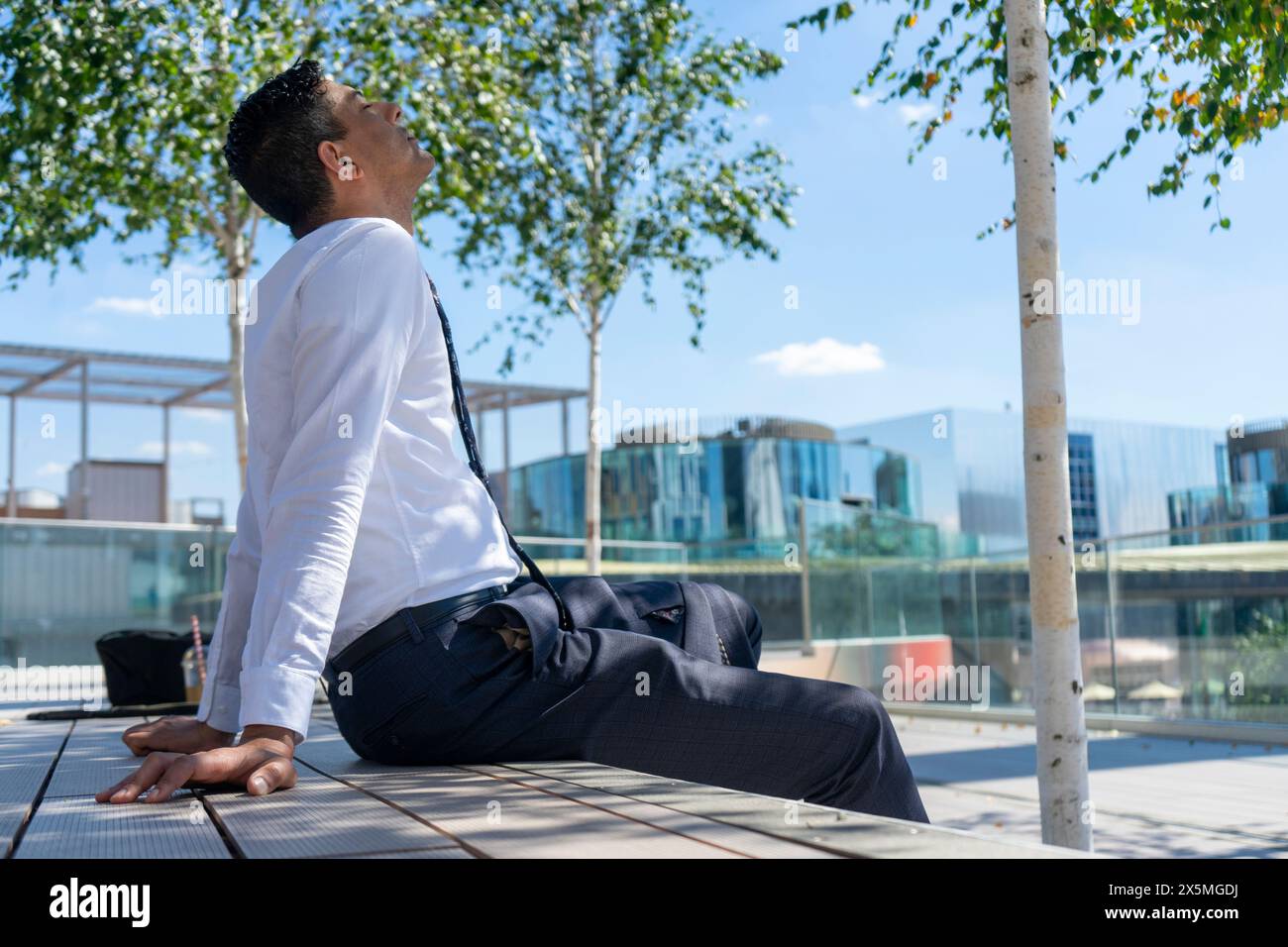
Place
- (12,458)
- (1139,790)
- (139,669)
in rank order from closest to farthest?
(139,669) → (1139,790) → (12,458)

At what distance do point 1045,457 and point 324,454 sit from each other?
10.6 ft

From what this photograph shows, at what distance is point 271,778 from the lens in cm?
171

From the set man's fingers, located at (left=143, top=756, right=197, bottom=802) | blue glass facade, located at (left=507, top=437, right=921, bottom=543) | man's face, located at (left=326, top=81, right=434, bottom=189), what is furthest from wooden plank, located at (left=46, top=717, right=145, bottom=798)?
blue glass facade, located at (left=507, top=437, right=921, bottom=543)

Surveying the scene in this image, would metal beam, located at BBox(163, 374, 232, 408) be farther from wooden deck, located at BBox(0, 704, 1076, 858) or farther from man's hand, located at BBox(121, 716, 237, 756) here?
wooden deck, located at BBox(0, 704, 1076, 858)

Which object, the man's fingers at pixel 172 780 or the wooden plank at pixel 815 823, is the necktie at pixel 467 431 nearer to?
the wooden plank at pixel 815 823

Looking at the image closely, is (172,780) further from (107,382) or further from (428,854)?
(107,382)

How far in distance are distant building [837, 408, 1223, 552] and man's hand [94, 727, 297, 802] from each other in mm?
33177

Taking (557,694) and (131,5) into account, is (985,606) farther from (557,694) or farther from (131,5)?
(557,694)

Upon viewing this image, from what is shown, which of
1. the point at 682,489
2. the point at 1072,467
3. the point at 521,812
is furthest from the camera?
the point at 1072,467

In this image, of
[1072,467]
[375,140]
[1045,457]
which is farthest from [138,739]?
[1072,467]

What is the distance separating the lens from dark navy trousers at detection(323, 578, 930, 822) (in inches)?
74.9

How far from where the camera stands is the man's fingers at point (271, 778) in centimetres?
169

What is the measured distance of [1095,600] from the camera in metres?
11.6

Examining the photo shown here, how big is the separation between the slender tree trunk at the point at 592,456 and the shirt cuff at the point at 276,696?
11.5m
